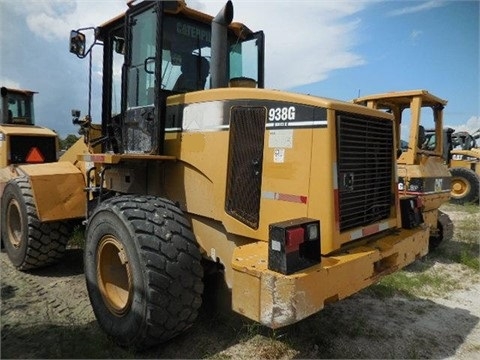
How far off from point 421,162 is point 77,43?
5529 mm

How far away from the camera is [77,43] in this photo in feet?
15.6

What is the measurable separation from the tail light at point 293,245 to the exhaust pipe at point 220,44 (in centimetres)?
171

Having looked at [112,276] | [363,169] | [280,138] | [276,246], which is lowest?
[112,276]

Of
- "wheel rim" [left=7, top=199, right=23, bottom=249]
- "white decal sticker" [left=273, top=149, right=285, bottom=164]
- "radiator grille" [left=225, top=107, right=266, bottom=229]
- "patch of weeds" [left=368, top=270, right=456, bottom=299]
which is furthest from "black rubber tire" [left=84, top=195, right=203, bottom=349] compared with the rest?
"patch of weeds" [left=368, top=270, right=456, bottom=299]

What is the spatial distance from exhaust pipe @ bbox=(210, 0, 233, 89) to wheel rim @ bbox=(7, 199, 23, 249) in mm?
3348

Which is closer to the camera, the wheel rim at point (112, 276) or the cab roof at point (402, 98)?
the wheel rim at point (112, 276)

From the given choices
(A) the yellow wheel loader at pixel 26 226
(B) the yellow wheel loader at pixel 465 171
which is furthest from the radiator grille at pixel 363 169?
(B) the yellow wheel loader at pixel 465 171

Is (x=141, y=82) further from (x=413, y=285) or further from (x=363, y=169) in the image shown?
(x=413, y=285)

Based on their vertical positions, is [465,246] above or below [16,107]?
below

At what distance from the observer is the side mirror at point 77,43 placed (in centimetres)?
472

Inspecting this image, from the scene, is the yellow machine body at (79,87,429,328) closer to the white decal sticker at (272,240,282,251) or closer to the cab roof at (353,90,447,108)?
the white decal sticker at (272,240,282,251)

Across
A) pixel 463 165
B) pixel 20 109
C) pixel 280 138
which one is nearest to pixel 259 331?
pixel 280 138

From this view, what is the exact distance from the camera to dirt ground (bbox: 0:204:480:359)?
131 inches

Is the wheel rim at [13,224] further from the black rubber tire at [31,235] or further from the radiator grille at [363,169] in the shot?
the radiator grille at [363,169]
